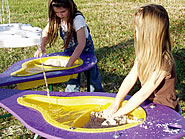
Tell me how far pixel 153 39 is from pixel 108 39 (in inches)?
160

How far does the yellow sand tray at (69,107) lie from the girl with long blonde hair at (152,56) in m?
0.15

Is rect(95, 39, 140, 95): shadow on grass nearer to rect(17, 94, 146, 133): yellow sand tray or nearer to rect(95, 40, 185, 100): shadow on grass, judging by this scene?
rect(95, 40, 185, 100): shadow on grass

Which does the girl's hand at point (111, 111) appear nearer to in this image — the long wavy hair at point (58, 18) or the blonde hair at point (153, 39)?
the blonde hair at point (153, 39)

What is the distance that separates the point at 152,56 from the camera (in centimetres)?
182

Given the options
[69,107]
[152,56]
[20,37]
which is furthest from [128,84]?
[20,37]

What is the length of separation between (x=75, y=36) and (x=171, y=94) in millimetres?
1414

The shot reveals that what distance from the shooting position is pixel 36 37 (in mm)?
1748

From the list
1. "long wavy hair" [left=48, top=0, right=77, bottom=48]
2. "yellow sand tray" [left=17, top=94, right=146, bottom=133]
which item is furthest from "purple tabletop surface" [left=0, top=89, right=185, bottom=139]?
"long wavy hair" [left=48, top=0, right=77, bottom=48]

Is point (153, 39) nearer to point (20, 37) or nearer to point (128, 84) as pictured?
point (128, 84)

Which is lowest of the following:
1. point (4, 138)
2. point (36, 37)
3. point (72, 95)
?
point (4, 138)

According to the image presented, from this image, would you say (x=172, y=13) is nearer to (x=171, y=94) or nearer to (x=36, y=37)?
(x=171, y=94)

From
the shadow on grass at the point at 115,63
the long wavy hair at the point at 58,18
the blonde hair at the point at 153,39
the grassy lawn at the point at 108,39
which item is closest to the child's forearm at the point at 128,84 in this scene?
the blonde hair at the point at 153,39

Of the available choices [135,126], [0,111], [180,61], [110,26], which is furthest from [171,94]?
[110,26]

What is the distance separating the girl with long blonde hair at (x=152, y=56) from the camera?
1777 millimetres
